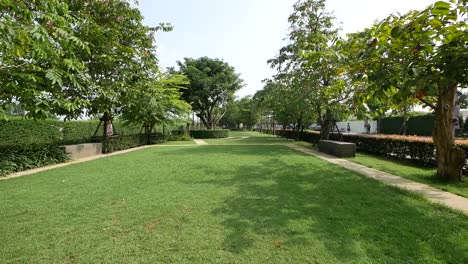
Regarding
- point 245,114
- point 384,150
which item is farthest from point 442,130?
point 245,114

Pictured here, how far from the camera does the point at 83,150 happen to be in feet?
38.8

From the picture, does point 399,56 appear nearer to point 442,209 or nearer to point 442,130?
point 442,209

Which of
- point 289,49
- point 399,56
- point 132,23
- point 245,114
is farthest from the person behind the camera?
point 245,114

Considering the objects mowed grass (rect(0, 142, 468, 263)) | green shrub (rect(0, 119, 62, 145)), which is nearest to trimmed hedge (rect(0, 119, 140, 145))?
green shrub (rect(0, 119, 62, 145))

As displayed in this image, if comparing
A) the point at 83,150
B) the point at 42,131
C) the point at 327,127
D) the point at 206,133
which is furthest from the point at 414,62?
the point at 206,133

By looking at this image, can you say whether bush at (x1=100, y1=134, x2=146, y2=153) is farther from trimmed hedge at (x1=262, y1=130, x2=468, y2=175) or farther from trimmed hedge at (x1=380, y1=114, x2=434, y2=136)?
trimmed hedge at (x1=380, y1=114, x2=434, y2=136)

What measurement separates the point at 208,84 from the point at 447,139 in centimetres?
2568

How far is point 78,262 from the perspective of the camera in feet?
9.35

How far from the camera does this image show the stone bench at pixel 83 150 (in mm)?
11000

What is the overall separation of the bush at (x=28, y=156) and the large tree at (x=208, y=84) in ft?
65.3

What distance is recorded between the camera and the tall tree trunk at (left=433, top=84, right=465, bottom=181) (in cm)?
673

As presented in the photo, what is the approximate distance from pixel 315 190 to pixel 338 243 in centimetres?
251

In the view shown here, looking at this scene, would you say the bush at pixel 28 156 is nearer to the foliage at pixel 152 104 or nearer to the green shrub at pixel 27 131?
the green shrub at pixel 27 131

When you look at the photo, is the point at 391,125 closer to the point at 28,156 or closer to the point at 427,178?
the point at 427,178
